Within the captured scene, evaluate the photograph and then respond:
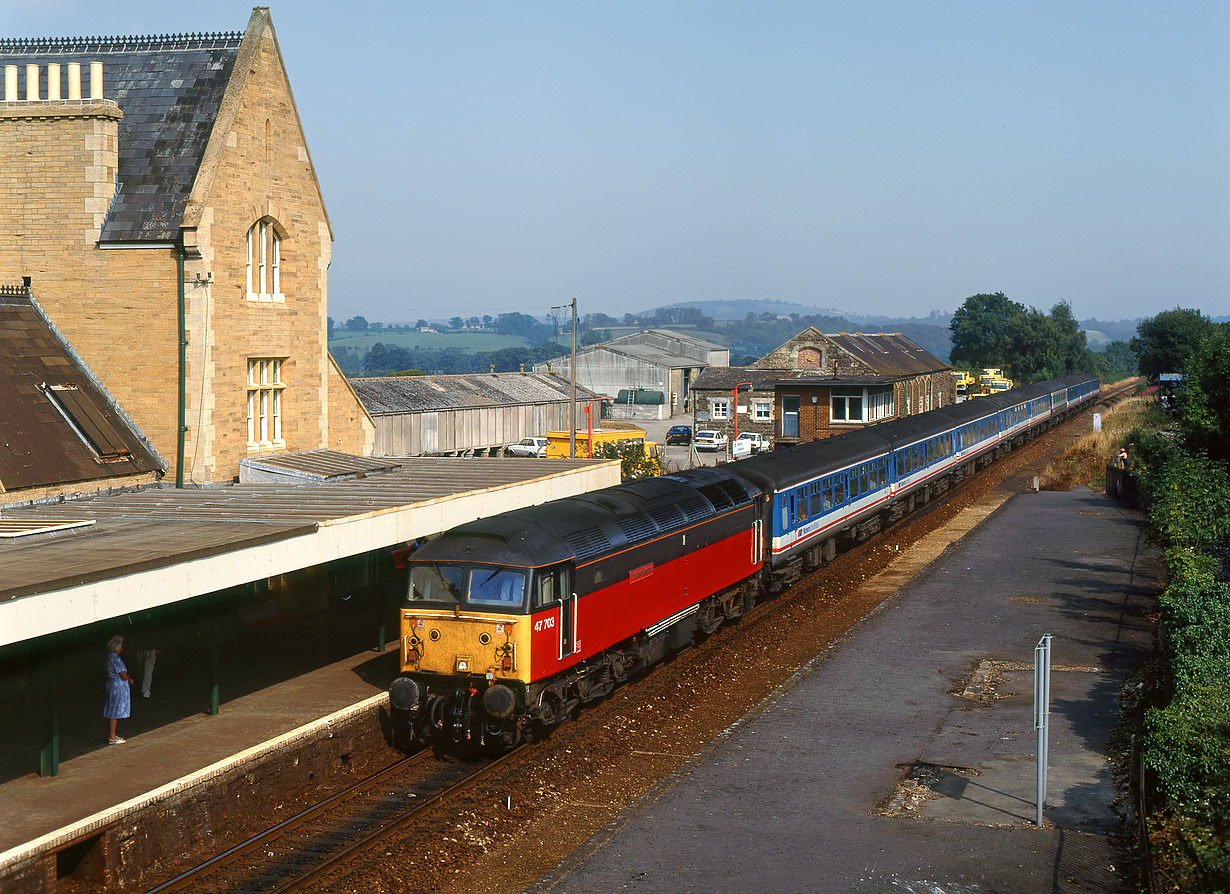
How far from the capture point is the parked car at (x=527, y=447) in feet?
206

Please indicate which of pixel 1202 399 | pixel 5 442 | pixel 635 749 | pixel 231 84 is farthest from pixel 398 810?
pixel 1202 399

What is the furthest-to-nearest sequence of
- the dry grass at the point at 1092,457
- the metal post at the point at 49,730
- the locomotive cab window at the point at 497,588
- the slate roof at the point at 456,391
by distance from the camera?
1. the slate roof at the point at 456,391
2. the dry grass at the point at 1092,457
3. the locomotive cab window at the point at 497,588
4. the metal post at the point at 49,730

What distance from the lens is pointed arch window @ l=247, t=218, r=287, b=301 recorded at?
26.0 m

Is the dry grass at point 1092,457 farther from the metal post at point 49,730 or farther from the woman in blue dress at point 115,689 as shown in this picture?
the metal post at point 49,730

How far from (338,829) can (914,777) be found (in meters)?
7.60

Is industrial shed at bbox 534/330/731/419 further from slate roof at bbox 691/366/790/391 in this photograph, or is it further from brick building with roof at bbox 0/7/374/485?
brick building with roof at bbox 0/7/374/485

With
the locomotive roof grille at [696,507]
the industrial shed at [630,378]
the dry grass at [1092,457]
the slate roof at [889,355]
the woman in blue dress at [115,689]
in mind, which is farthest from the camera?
the industrial shed at [630,378]

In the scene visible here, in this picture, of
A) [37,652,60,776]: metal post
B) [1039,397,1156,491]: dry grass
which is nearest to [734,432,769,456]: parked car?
[1039,397,1156,491]: dry grass

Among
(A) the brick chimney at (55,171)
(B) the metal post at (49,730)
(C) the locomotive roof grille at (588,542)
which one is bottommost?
(B) the metal post at (49,730)

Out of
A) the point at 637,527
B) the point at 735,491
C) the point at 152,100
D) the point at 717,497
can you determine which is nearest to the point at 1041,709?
→ the point at 637,527

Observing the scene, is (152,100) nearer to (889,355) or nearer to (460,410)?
(460,410)

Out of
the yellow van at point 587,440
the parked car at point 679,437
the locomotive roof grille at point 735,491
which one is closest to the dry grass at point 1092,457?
the yellow van at point 587,440

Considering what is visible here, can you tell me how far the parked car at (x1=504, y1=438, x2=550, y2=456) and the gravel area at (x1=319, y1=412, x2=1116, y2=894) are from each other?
32.1 meters

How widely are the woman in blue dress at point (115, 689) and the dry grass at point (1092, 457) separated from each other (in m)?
41.7
